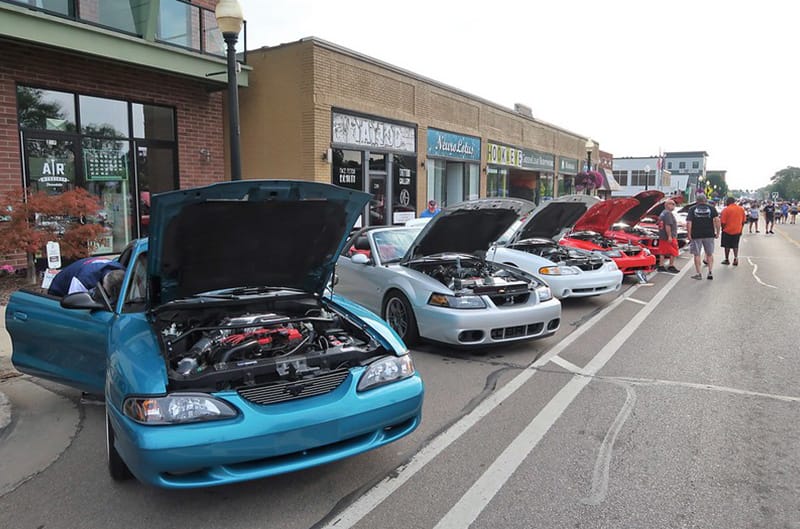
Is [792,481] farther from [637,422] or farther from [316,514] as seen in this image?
[316,514]

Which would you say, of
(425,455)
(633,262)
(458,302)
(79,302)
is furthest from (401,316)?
(633,262)

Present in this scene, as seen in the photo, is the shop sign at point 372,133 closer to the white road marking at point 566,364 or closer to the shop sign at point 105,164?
the shop sign at point 105,164

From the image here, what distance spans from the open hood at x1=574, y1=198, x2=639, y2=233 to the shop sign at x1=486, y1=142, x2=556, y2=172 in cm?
1165

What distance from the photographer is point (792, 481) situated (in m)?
3.48

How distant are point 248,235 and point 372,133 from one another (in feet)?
41.8

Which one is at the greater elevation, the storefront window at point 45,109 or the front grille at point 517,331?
the storefront window at point 45,109

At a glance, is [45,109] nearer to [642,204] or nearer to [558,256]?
[558,256]

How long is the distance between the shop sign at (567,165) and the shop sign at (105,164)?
2604 cm

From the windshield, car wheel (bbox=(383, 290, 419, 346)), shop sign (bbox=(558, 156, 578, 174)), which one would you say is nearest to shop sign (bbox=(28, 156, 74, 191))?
the windshield

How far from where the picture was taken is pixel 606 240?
11727 mm

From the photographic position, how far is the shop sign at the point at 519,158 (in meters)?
23.8

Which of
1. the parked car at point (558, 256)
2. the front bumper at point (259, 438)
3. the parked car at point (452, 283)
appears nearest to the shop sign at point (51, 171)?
the parked car at point (452, 283)

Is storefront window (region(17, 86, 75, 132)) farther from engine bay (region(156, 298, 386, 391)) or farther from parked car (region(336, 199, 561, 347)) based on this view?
engine bay (region(156, 298, 386, 391))

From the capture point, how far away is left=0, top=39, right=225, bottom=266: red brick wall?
997 centimetres
